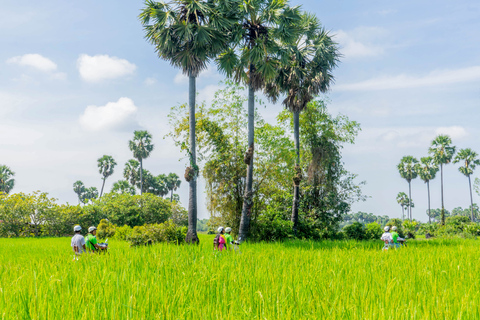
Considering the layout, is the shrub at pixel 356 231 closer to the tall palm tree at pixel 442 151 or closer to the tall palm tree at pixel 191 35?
the tall palm tree at pixel 191 35

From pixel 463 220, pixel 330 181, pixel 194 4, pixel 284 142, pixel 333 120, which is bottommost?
pixel 463 220

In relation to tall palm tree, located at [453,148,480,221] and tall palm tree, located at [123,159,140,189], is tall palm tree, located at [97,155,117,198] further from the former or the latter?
tall palm tree, located at [453,148,480,221]

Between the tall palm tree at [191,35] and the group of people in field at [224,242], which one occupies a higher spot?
the tall palm tree at [191,35]

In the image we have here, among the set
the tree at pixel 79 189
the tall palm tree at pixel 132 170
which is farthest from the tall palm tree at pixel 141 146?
the tree at pixel 79 189

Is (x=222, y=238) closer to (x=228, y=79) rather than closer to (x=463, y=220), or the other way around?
(x=228, y=79)

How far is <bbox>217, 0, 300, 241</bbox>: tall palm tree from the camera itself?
1919 cm

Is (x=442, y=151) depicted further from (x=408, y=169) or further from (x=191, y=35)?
(x=191, y=35)

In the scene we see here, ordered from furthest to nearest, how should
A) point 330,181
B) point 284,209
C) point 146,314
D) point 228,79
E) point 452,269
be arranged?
point 330,181 < point 284,209 < point 228,79 < point 452,269 < point 146,314

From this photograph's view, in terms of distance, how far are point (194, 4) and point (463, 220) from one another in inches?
2019

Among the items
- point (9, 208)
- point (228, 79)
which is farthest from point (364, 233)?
point (9, 208)

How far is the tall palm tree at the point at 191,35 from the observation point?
18.7m

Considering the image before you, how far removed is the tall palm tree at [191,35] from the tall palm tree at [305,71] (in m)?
6.27

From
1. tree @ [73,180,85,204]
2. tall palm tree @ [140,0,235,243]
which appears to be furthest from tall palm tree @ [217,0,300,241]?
tree @ [73,180,85,204]

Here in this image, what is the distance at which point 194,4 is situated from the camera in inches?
736
